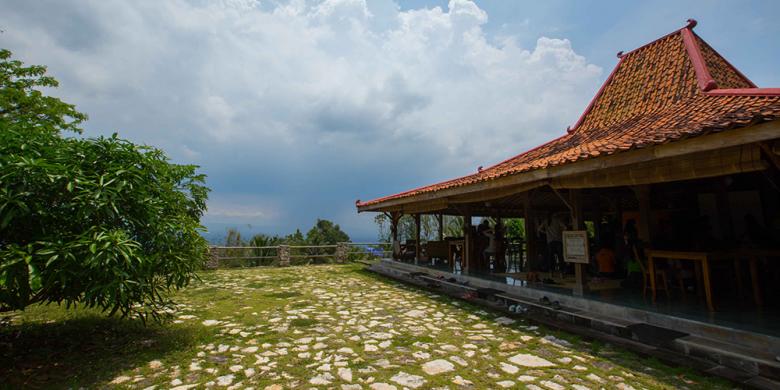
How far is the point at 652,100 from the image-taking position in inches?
288

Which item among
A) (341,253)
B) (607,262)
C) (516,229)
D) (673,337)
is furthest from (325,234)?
(673,337)

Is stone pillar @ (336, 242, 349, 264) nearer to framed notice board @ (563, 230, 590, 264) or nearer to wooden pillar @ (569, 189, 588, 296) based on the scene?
framed notice board @ (563, 230, 590, 264)

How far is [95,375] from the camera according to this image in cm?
343

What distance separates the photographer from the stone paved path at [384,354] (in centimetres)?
323

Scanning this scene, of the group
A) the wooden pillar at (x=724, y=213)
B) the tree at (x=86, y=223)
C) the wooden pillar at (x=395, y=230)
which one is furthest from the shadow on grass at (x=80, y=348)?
the wooden pillar at (x=724, y=213)

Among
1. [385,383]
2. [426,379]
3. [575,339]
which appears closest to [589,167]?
[575,339]

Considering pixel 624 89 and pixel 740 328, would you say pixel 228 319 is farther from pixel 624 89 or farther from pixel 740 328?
pixel 624 89

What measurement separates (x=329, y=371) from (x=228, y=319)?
287 cm

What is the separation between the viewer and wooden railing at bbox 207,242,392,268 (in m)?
13.7

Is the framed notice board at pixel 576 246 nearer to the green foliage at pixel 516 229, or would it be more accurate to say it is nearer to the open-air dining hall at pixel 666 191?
the open-air dining hall at pixel 666 191

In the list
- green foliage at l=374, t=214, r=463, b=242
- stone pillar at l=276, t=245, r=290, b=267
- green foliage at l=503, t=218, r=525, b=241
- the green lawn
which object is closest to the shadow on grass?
the green lawn

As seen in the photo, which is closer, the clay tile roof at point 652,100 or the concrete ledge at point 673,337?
the concrete ledge at point 673,337

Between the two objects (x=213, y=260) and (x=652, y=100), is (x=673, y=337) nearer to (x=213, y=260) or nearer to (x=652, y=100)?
(x=652, y=100)

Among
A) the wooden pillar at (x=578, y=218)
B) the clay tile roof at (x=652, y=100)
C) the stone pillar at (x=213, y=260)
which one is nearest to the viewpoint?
the clay tile roof at (x=652, y=100)
